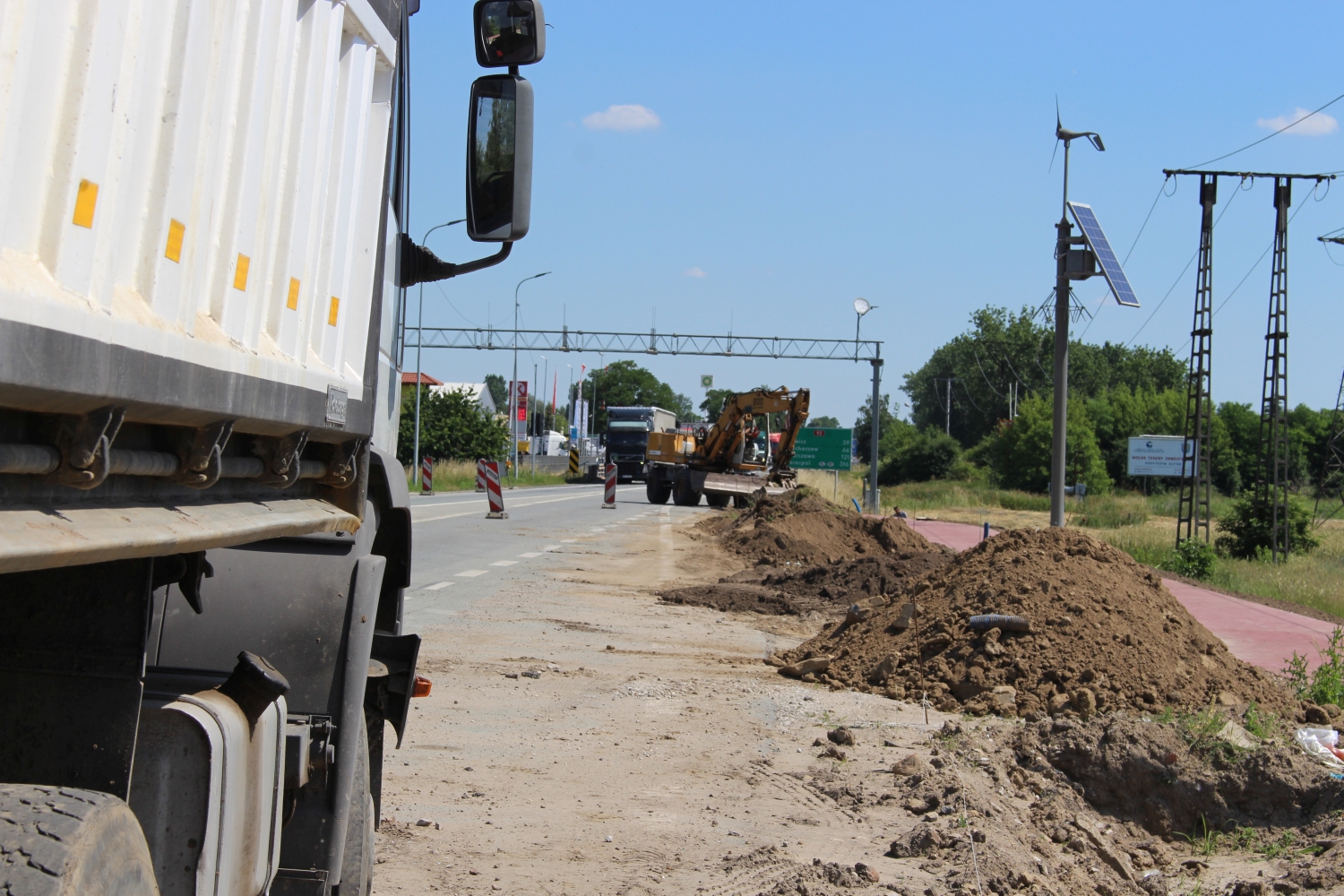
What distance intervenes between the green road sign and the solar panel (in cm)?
2299

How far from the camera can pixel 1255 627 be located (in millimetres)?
13227

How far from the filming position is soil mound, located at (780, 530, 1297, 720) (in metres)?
7.93

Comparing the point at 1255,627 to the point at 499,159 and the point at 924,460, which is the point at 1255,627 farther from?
the point at 924,460

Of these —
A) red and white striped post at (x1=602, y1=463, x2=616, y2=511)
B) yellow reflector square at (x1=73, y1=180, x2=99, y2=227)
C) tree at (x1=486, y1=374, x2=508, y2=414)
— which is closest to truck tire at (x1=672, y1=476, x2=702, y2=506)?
red and white striped post at (x1=602, y1=463, x2=616, y2=511)

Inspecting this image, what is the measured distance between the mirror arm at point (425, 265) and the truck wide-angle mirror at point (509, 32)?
635mm

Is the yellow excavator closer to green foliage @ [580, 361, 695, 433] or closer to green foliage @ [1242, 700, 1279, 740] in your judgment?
green foliage @ [1242, 700, 1279, 740]

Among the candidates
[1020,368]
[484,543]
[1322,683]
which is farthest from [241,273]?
[1020,368]

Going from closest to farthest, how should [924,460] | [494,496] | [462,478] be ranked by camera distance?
[494,496] → [462,478] → [924,460]

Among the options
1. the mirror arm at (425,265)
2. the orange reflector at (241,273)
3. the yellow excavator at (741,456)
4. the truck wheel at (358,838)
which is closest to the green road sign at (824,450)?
the yellow excavator at (741,456)

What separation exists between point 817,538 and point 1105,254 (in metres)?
7.79

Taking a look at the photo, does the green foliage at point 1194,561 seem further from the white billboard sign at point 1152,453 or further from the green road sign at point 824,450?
the white billboard sign at point 1152,453

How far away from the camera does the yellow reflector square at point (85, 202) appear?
1796mm

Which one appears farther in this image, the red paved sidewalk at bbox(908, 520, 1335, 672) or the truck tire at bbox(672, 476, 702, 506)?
the truck tire at bbox(672, 476, 702, 506)

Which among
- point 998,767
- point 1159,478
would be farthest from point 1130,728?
point 1159,478
